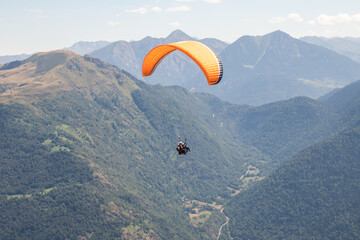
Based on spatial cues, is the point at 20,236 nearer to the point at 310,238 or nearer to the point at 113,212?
the point at 113,212

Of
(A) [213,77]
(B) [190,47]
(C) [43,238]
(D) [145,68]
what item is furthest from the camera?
(C) [43,238]

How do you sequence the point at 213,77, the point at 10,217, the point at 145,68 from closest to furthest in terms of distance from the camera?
the point at 213,77 < the point at 145,68 < the point at 10,217

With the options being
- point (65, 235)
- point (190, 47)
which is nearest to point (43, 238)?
point (65, 235)

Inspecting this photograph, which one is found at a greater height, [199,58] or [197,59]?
[199,58]

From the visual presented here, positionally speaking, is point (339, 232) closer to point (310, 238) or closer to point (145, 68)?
point (310, 238)

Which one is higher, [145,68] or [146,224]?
[145,68]

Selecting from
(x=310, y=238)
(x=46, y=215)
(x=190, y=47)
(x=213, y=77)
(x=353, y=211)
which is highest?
(x=190, y=47)

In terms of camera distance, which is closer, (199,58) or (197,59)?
(197,59)

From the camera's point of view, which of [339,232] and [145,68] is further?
[339,232]
